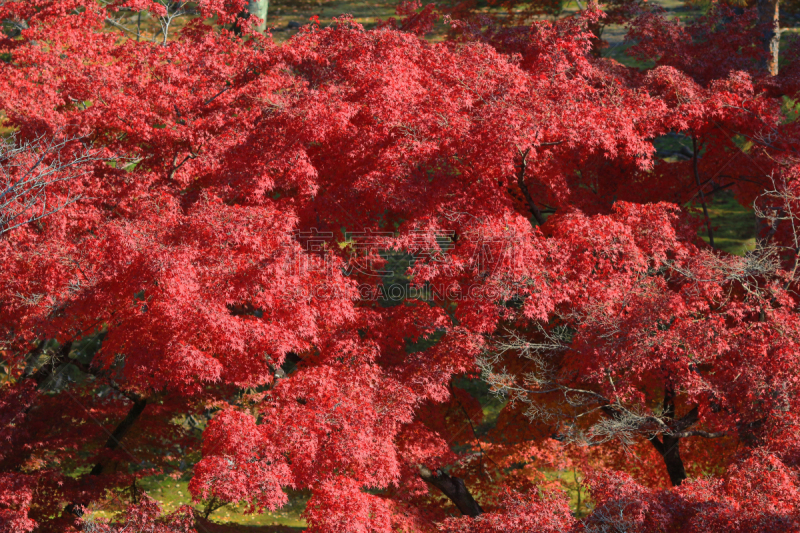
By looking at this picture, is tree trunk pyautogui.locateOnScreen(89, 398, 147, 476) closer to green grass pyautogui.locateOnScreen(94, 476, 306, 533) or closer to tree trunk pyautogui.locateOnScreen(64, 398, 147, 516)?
tree trunk pyautogui.locateOnScreen(64, 398, 147, 516)

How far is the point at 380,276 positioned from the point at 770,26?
13.2 metres

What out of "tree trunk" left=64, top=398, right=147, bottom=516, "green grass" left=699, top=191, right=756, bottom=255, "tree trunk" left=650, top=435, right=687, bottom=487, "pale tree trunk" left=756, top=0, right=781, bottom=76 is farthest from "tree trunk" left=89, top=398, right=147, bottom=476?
"green grass" left=699, top=191, right=756, bottom=255

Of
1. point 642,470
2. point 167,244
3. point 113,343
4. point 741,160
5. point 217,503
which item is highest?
point 741,160

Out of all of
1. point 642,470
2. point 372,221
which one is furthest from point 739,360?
point 372,221

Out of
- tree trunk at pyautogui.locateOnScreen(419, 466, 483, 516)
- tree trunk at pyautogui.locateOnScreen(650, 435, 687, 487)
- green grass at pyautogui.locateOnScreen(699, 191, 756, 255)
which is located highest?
green grass at pyautogui.locateOnScreen(699, 191, 756, 255)

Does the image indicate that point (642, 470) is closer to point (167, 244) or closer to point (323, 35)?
point (167, 244)

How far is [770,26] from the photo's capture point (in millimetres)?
17656

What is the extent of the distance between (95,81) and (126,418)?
7.33 meters

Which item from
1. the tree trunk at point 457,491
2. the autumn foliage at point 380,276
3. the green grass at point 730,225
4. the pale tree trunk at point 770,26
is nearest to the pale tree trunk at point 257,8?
the autumn foliage at point 380,276

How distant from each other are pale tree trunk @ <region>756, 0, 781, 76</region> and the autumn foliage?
137 cm

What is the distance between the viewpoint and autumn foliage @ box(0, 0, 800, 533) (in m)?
9.27

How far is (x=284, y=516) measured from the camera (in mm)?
18516

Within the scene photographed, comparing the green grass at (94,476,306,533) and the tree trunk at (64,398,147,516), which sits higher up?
the tree trunk at (64,398,147,516)

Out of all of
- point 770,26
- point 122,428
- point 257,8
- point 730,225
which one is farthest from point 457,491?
point 730,225
